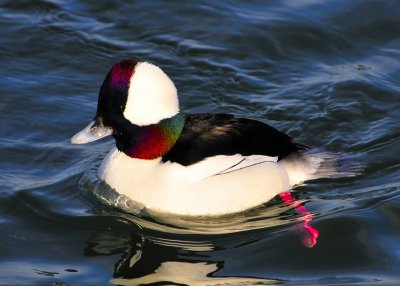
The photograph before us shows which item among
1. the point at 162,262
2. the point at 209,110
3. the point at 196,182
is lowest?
the point at 162,262

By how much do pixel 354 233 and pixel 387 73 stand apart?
3.73m

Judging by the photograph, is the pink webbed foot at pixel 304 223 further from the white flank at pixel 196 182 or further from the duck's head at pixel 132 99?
the duck's head at pixel 132 99

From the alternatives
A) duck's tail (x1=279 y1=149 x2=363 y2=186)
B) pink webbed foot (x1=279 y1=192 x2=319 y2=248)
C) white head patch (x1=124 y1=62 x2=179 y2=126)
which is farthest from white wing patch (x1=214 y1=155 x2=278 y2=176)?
white head patch (x1=124 y1=62 x2=179 y2=126)

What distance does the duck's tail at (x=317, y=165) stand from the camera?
962cm

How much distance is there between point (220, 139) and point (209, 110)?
2.34m

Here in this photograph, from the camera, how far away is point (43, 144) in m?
10.3

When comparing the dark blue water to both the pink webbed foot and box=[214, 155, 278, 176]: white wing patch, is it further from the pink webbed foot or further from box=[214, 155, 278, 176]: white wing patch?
box=[214, 155, 278, 176]: white wing patch

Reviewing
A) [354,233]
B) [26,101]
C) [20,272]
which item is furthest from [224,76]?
[20,272]

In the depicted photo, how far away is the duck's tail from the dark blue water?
10 cm

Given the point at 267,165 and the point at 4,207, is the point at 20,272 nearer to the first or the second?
the point at 4,207

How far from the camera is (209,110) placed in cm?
1123

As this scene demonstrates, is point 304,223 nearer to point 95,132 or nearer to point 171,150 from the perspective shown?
point 171,150

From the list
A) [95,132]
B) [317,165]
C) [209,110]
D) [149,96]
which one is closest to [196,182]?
[149,96]

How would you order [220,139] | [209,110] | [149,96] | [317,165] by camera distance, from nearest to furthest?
[149,96]
[220,139]
[317,165]
[209,110]
